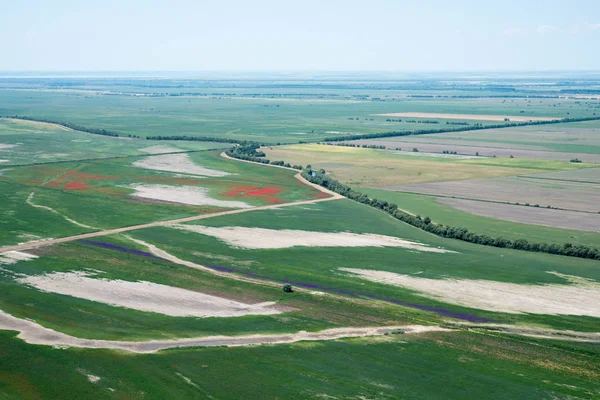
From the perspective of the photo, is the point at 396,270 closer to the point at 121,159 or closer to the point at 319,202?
the point at 319,202

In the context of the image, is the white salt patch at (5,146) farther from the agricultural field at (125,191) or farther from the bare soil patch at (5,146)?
the agricultural field at (125,191)

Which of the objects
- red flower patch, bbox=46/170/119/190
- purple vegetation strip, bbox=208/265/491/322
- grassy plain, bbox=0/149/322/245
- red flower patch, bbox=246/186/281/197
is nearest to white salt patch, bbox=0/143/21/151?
grassy plain, bbox=0/149/322/245

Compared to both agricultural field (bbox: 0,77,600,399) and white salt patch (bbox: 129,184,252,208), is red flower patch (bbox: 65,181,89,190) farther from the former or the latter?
white salt patch (bbox: 129,184,252,208)

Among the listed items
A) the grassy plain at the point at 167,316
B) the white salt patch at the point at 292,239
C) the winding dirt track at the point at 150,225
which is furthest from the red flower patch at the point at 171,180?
the grassy plain at the point at 167,316

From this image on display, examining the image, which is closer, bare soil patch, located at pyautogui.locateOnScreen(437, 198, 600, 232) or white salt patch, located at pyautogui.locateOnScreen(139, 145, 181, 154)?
bare soil patch, located at pyautogui.locateOnScreen(437, 198, 600, 232)

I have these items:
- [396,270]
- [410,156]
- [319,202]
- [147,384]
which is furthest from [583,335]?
[410,156]

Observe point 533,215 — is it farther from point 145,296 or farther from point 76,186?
point 76,186

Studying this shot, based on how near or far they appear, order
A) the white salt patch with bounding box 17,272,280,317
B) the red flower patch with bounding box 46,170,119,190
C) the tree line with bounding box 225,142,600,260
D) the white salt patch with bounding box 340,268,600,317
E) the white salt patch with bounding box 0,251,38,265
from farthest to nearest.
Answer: the red flower patch with bounding box 46,170,119,190 < the tree line with bounding box 225,142,600,260 < the white salt patch with bounding box 0,251,38,265 < the white salt patch with bounding box 340,268,600,317 < the white salt patch with bounding box 17,272,280,317
